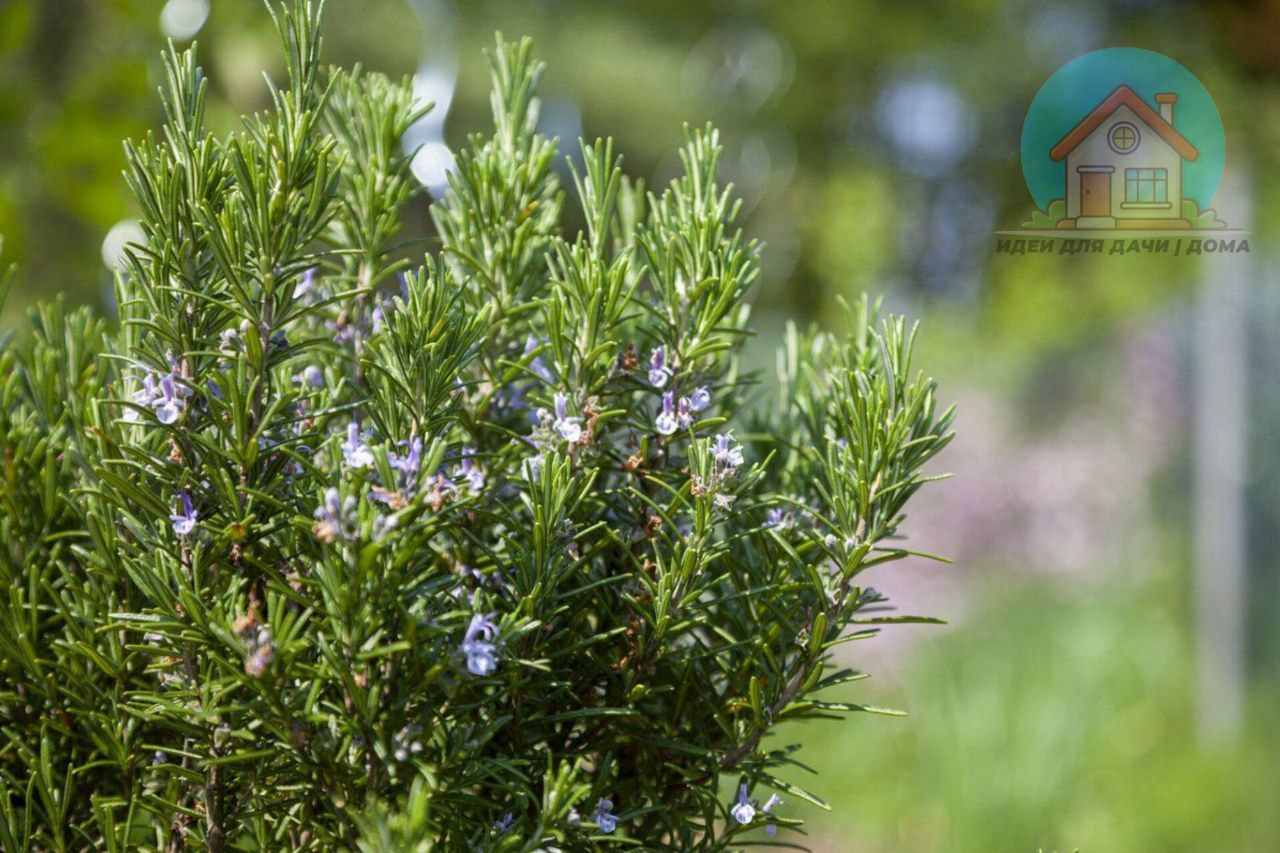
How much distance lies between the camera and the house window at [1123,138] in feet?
6.78

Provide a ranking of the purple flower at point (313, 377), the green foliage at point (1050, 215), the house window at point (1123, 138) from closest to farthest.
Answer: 1. the purple flower at point (313, 377)
2. the green foliage at point (1050, 215)
3. the house window at point (1123, 138)

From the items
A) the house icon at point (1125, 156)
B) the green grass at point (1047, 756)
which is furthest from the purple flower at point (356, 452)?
the green grass at point (1047, 756)

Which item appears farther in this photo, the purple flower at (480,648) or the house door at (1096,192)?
the house door at (1096,192)

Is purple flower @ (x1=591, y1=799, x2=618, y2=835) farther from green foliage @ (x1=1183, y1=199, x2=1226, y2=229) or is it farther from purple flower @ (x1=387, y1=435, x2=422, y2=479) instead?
green foliage @ (x1=1183, y1=199, x2=1226, y2=229)

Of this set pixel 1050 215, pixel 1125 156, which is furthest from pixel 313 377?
pixel 1125 156

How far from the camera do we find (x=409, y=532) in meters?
0.40

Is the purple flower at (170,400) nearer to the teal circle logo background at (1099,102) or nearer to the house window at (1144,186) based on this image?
the teal circle logo background at (1099,102)

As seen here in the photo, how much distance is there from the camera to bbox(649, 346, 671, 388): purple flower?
53 cm

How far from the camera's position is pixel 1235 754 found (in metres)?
3.13

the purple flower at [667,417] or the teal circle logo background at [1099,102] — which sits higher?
the teal circle logo background at [1099,102]

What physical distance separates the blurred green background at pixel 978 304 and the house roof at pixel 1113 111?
108 cm

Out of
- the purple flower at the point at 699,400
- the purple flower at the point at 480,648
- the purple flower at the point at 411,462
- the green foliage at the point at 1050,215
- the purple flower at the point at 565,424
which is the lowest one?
the purple flower at the point at 480,648

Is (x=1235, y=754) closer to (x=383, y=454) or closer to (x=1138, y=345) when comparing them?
(x=1138, y=345)
